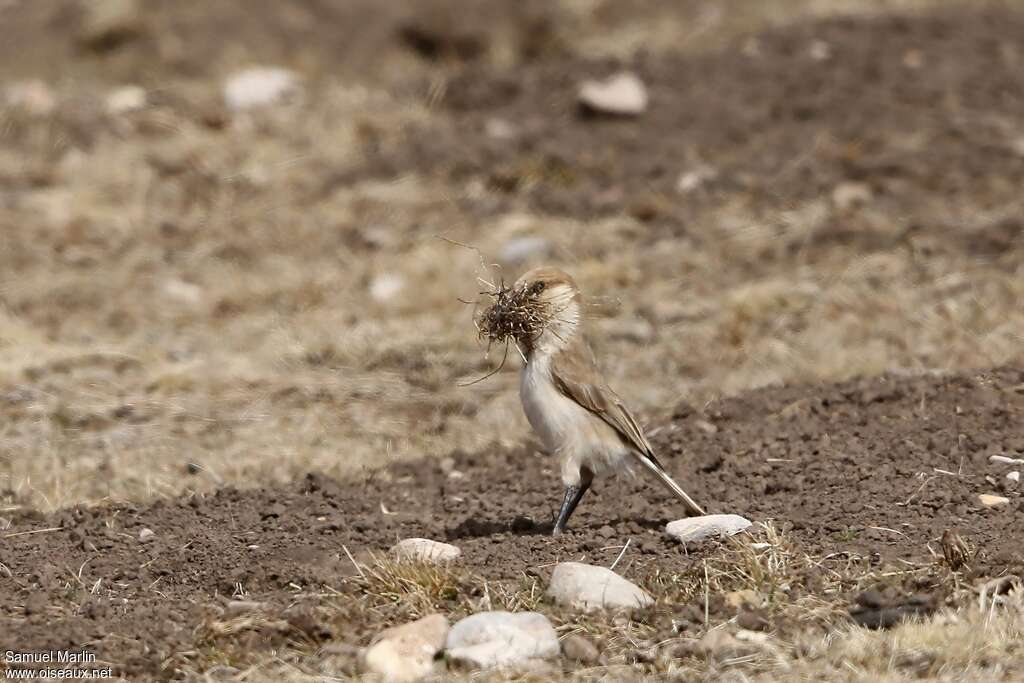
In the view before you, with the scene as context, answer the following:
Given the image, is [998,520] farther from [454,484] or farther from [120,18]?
[120,18]

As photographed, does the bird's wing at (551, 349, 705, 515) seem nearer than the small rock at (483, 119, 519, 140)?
Yes

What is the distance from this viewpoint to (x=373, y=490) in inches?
307

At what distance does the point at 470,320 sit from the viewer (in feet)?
36.0

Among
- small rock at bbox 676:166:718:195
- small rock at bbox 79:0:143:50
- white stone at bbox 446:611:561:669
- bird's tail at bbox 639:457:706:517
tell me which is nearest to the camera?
white stone at bbox 446:611:561:669

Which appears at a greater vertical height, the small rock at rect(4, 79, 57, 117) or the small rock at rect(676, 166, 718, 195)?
the small rock at rect(676, 166, 718, 195)

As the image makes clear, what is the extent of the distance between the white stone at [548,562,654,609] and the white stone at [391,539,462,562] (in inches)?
20.7

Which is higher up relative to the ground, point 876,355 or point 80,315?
point 876,355

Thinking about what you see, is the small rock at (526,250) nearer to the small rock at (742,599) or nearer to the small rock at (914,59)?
the small rock at (914,59)

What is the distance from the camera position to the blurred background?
9469mm

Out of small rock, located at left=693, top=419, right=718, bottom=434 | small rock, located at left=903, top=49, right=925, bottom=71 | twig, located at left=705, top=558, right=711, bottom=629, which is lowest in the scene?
small rock, located at left=693, top=419, right=718, bottom=434

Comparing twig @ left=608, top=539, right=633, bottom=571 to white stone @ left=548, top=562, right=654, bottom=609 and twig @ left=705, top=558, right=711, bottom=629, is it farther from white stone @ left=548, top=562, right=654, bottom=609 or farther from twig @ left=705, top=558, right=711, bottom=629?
twig @ left=705, top=558, right=711, bottom=629

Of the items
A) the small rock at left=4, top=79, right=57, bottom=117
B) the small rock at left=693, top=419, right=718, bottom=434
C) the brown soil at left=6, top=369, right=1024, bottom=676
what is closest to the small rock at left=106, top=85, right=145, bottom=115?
the small rock at left=4, top=79, right=57, bottom=117

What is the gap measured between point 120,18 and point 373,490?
10288 mm

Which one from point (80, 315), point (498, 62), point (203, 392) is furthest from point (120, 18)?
point (203, 392)
